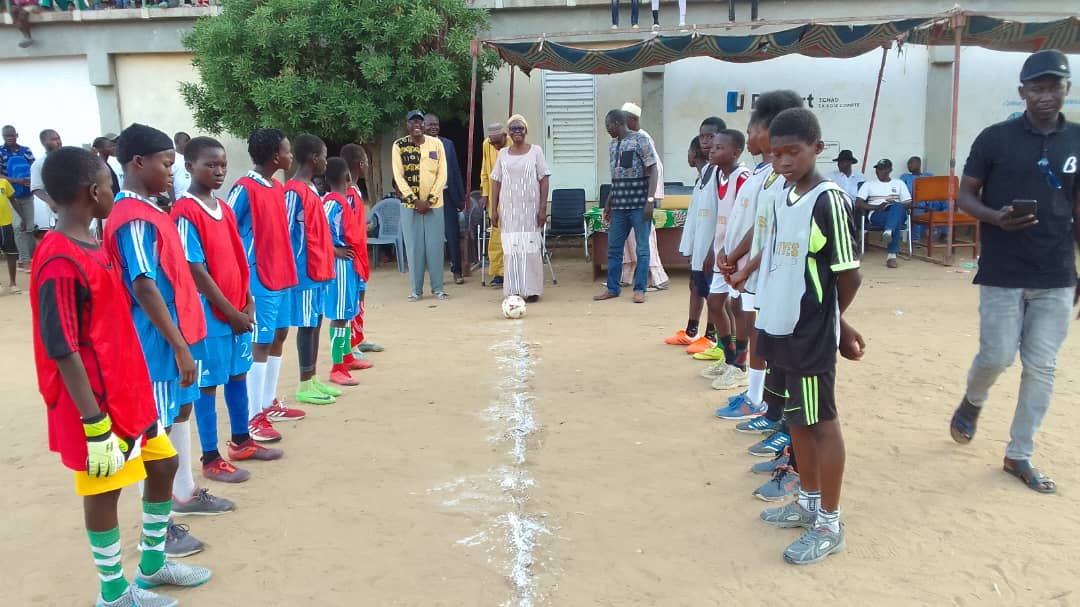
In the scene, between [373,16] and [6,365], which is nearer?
[6,365]

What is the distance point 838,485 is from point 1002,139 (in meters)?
1.87

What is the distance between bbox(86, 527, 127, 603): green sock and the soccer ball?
17.7 feet

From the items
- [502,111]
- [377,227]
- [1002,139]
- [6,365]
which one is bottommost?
[6,365]

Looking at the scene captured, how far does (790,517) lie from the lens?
3391 mm

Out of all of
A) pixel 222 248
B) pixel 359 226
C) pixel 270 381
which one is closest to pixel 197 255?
pixel 222 248

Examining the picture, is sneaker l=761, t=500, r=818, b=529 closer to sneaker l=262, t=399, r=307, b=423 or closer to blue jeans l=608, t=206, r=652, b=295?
sneaker l=262, t=399, r=307, b=423

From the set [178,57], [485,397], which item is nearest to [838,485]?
[485,397]

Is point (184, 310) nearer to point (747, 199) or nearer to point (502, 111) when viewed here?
point (747, 199)

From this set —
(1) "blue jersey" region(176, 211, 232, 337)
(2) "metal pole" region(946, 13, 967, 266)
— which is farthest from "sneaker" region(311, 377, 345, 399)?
(2) "metal pole" region(946, 13, 967, 266)

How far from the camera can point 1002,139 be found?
3.68 m

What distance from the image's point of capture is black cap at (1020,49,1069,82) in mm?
3391

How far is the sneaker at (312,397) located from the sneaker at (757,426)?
267 cm

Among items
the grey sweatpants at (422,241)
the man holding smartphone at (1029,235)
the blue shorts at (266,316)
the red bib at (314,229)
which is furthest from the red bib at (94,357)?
the grey sweatpants at (422,241)

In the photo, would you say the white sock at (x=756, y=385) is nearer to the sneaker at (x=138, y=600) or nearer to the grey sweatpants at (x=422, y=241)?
the sneaker at (x=138, y=600)
